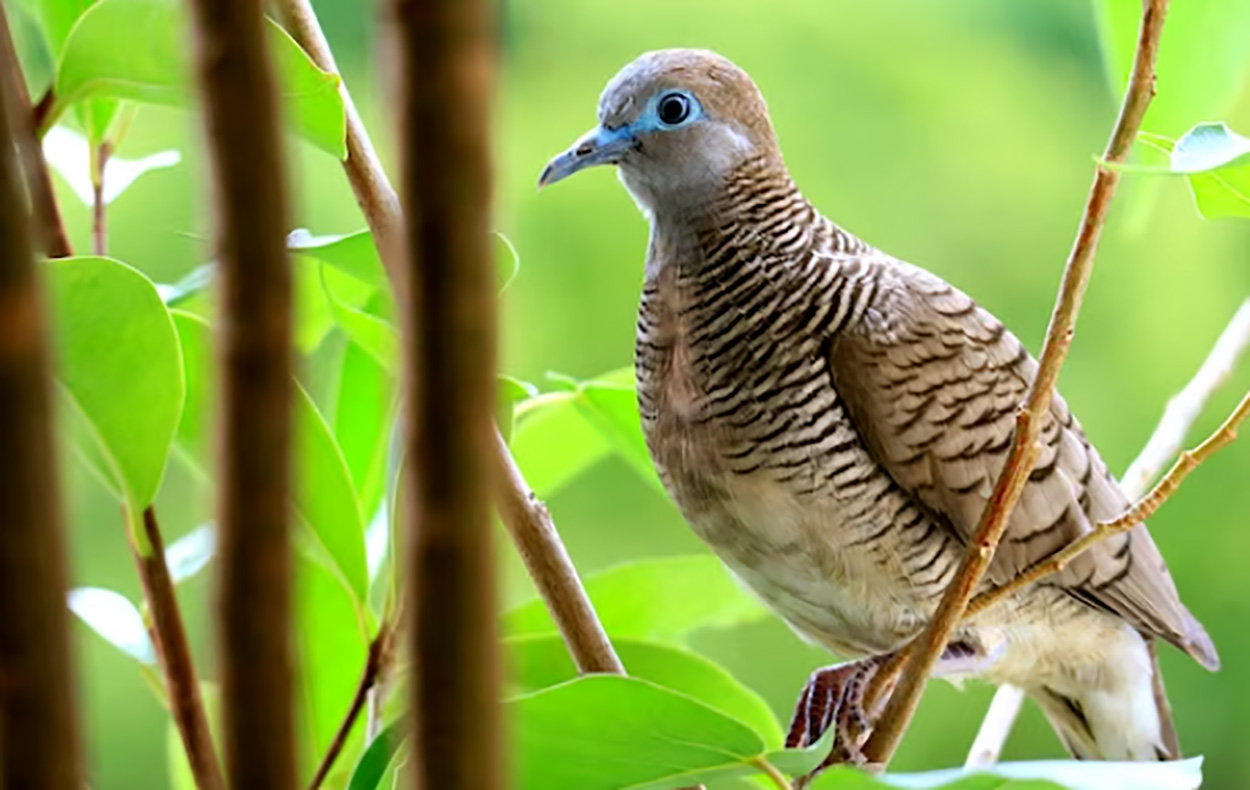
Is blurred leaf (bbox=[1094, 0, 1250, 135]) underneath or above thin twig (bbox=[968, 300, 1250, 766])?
above

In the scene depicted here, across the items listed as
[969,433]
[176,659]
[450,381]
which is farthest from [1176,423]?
[450,381]

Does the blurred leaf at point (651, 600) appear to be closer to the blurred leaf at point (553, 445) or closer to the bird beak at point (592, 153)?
the blurred leaf at point (553, 445)

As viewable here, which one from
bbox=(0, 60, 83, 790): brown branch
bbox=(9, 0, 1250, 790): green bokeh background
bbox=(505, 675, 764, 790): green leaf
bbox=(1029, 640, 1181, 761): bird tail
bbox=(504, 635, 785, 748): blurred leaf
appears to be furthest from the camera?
bbox=(9, 0, 1250, 790): green bokeh background

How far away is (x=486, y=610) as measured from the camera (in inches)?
5.7

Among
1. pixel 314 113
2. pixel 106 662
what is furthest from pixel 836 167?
pixel 314 113

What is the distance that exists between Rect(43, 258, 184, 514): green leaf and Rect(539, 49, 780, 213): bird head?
0.31 metres

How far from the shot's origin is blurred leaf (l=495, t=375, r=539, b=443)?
501 millimetres

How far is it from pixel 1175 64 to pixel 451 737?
48 cm

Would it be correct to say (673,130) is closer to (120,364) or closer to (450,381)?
(120,364)

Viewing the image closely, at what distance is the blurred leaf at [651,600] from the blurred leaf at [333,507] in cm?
10

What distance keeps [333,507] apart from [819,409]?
23cm

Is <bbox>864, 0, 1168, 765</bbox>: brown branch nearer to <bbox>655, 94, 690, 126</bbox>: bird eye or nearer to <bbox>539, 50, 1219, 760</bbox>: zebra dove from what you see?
<bbox>539, 50, 1219, 760</bbox>: zebra dove

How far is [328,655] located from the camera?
65 cm

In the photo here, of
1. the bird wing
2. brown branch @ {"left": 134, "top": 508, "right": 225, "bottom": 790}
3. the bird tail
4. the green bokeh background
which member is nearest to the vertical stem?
brown branch @ {"left": 134, "top": 508, "right": 225, "bottom": 790}
